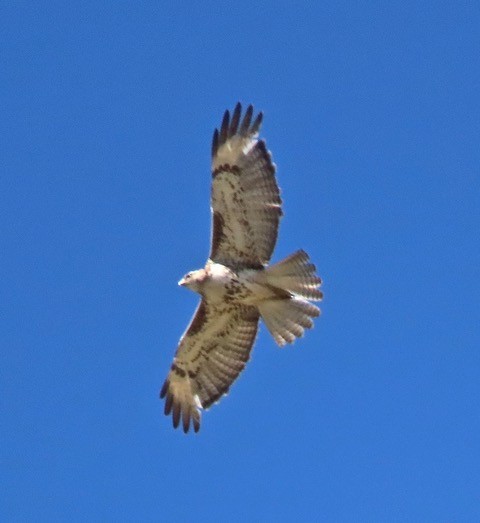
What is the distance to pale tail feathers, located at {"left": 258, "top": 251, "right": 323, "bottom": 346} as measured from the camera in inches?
617

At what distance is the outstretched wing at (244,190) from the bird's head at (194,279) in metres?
0.40

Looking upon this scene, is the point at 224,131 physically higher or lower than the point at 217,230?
higher

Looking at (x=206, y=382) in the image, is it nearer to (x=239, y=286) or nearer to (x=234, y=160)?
(x=239, y=286)

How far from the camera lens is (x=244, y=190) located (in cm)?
1573

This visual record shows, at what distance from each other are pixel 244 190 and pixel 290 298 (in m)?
1.14

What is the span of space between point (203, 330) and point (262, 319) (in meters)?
0.67

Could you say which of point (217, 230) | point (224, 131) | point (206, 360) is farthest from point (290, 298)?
point (224, 131)

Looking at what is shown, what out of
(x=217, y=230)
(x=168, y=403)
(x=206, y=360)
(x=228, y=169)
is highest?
(x=228, y=169)

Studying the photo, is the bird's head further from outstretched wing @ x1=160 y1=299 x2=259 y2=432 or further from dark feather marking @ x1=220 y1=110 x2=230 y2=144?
dark feather marking @ x1=220 y1=110 x2=230 y2=144

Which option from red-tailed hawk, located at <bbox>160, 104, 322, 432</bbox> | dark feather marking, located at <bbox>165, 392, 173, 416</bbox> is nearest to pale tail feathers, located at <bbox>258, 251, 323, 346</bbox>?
red-tailed hawk, located at <bbox>160, 104, 322, 432</bbox>

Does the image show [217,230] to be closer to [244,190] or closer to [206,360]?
[244,190]

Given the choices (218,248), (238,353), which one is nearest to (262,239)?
(218,248)

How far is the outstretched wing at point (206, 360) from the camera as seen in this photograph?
54.8ft

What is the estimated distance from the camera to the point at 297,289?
15781 mm
